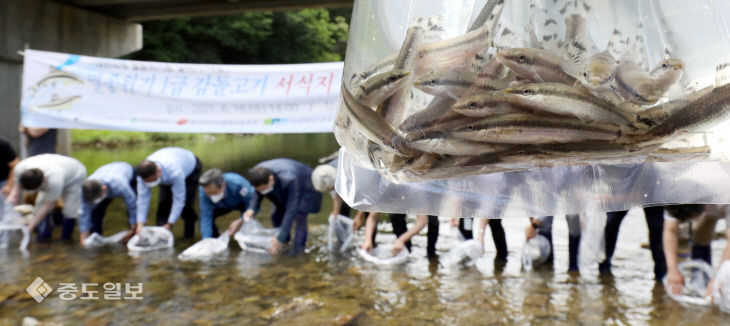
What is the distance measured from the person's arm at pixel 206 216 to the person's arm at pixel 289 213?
78cm

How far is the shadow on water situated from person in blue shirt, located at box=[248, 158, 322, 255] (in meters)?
0.24

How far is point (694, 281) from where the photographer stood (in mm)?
4355

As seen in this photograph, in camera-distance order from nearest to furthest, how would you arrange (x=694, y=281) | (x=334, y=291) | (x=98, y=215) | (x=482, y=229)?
1. (x=694, y=281)
2. (x=334, y=291)
3. (x=482, y=229)
4. (x=98, y=215)

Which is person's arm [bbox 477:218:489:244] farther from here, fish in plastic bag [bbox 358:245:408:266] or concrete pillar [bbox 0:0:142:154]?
concrete pillar [bbox 0:0:142:154]

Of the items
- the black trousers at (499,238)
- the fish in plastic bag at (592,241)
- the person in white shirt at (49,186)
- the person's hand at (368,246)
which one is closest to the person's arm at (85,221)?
the person in white shirt at (49,186)

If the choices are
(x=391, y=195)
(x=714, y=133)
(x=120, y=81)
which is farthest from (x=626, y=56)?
(x=120, y=81)

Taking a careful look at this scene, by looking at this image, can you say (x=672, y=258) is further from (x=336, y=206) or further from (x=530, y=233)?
(x=336, y=206)

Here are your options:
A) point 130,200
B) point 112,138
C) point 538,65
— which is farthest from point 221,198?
point 112,138

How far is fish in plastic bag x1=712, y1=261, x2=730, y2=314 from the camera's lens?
376 centimetres

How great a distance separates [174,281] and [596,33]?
4.58 m

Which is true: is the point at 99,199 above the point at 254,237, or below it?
above

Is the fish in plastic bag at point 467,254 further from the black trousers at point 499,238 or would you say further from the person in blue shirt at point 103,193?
the person in blue shirt at point 103,193

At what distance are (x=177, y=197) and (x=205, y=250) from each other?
33.4 inches

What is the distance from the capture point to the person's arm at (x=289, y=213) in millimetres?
5730
